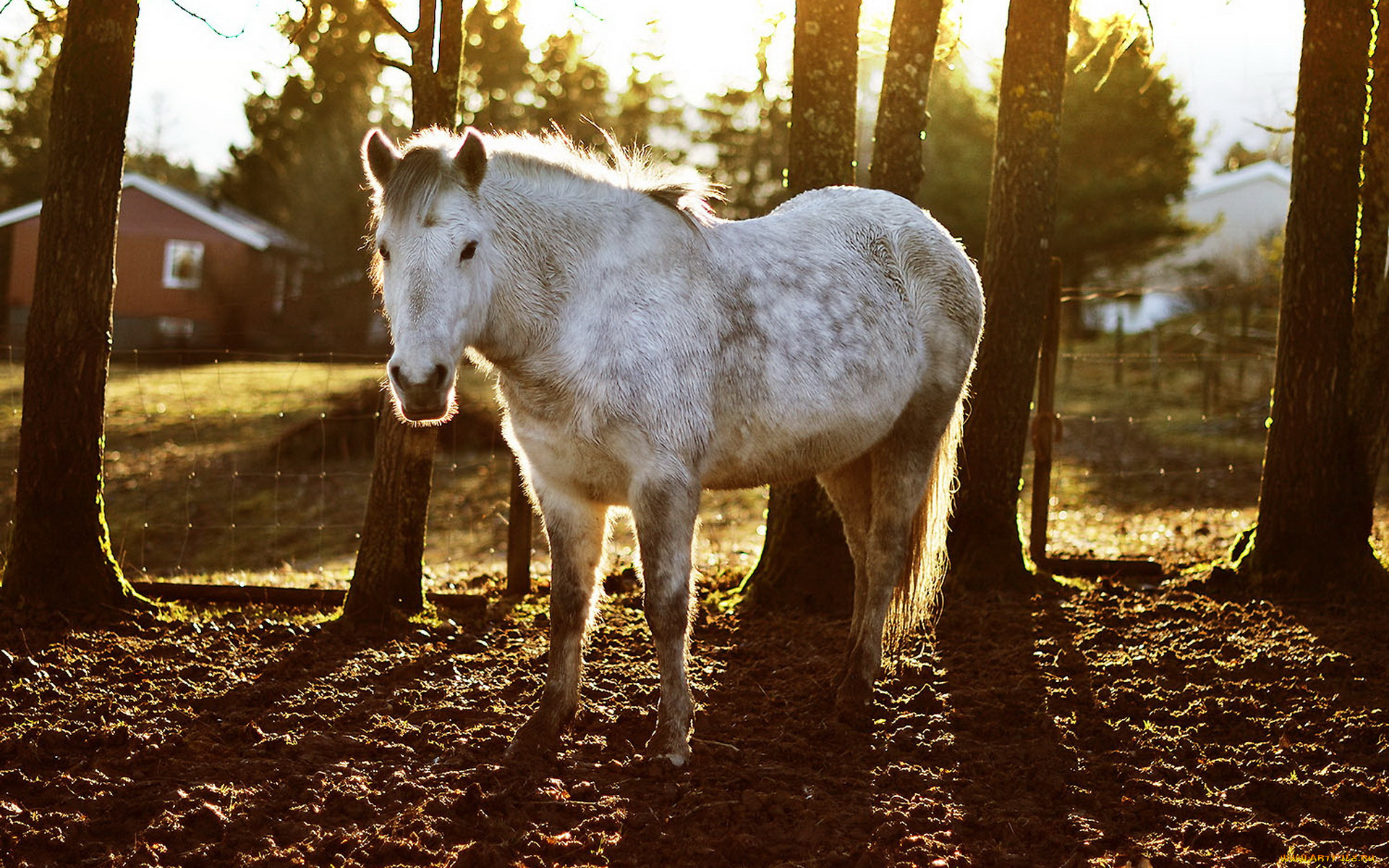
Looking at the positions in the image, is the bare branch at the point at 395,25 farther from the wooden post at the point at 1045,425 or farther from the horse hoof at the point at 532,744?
the wooden post at the point at 1045,425

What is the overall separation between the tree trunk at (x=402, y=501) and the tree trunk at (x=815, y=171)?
6.27 ft

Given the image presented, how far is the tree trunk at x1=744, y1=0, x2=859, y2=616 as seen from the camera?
21.8 ft

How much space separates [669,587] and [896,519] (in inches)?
58.9

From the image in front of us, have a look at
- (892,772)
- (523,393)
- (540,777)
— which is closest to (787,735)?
(892,772)

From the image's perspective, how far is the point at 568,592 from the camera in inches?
183

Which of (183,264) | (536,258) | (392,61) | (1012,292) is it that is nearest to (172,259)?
(183,264)

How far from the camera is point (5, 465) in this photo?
1272 cm

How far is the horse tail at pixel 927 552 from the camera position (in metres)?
5.55

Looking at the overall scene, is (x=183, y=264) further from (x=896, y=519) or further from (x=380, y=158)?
(x=380, y=158)

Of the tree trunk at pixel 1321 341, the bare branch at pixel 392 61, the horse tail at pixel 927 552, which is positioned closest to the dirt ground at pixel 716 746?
the horse tail at pixel 927 552

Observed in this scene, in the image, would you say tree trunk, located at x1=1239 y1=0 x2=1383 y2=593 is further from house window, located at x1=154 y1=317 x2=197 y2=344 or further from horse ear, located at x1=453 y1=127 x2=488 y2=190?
house window, located at x1=154 y1=317 x2=197 y2=344

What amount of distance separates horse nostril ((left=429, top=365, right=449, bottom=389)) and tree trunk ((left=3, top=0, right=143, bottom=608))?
10.2ft

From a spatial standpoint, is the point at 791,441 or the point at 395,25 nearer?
the point at 791,441

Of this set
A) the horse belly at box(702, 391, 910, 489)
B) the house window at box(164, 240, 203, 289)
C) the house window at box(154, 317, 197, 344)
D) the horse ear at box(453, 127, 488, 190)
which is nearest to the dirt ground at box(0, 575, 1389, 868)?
the horse belly at box(702, 391, 910, 489)
